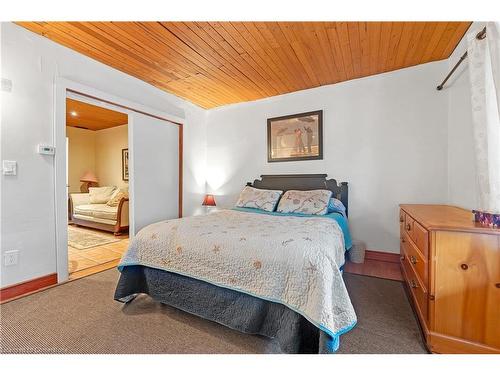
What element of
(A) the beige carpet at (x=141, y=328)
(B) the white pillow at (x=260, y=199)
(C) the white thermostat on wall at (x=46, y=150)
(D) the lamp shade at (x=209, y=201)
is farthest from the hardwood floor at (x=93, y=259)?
(B) the white pillow at (x=260, y=199)

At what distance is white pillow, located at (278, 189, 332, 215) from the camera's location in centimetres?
256

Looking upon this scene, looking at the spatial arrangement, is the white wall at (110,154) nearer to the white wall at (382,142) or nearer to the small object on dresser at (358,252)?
the white wall at (382,142)

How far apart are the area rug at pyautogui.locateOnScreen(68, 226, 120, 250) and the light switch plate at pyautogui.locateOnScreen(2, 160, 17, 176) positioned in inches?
71.6

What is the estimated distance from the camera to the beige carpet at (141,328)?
130cm

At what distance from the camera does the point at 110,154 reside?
567cm

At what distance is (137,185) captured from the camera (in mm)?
3004

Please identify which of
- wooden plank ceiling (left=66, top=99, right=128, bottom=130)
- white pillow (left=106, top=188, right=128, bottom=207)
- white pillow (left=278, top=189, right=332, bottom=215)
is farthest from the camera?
white pillow (left=106, top=188, right=128, bottom=207)

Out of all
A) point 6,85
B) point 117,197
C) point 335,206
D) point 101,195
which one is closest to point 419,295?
point 335,206

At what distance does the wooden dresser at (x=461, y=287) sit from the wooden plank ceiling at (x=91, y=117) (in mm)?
4615

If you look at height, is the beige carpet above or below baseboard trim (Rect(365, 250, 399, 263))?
below

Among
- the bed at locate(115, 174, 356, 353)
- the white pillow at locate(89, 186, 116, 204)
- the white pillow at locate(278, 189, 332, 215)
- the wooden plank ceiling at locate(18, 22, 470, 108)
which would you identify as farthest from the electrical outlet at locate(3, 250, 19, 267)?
the white pillow at locate(89, 186, 116, 204)

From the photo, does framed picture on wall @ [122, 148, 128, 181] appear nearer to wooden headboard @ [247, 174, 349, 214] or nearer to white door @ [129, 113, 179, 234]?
white door @ [129, 113, 179, 234]

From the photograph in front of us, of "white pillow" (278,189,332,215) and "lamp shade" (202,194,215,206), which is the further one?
"lamp shade" (202,194,215,206)
